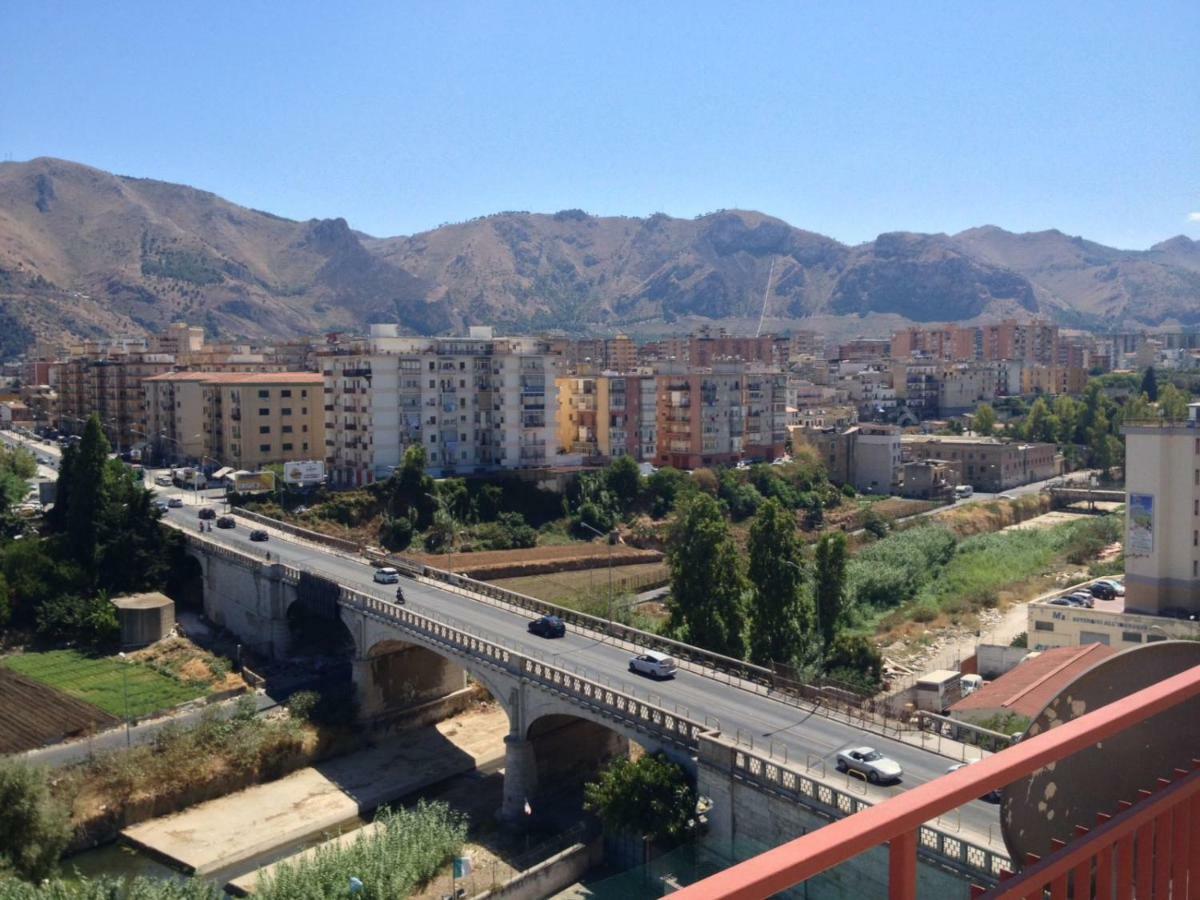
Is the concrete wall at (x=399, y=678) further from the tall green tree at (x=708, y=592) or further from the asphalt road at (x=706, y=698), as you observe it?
the tall green tree at (x=708, y=592)

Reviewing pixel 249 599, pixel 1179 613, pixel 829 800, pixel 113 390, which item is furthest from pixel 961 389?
pixel 829 800

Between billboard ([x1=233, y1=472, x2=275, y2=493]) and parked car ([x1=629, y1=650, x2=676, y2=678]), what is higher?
billboard ([x1=233, y1=472, x2=275, y2=493])

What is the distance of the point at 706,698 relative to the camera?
2295 cm

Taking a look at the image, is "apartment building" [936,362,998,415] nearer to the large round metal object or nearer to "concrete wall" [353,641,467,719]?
"concrete wall" [353,641,467,719]

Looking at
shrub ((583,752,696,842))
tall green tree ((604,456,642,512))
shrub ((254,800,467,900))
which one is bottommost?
shrub ((254,800,467,900))

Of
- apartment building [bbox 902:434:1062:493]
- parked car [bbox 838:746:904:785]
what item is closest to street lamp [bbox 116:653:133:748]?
parked car [bbox 838:746:904:785]

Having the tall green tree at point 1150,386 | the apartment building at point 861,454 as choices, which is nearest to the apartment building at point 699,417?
the apartment building at point 861,454

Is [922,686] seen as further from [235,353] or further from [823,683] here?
[235,353]

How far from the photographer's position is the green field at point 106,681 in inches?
1281

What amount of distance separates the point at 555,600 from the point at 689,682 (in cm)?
1678

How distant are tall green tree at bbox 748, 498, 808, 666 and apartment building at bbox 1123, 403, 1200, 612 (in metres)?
12.0

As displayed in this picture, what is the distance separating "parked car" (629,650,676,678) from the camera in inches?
960

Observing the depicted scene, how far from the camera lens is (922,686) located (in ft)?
93.9

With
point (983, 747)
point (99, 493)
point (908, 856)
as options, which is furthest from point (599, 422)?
point (908, 856)
